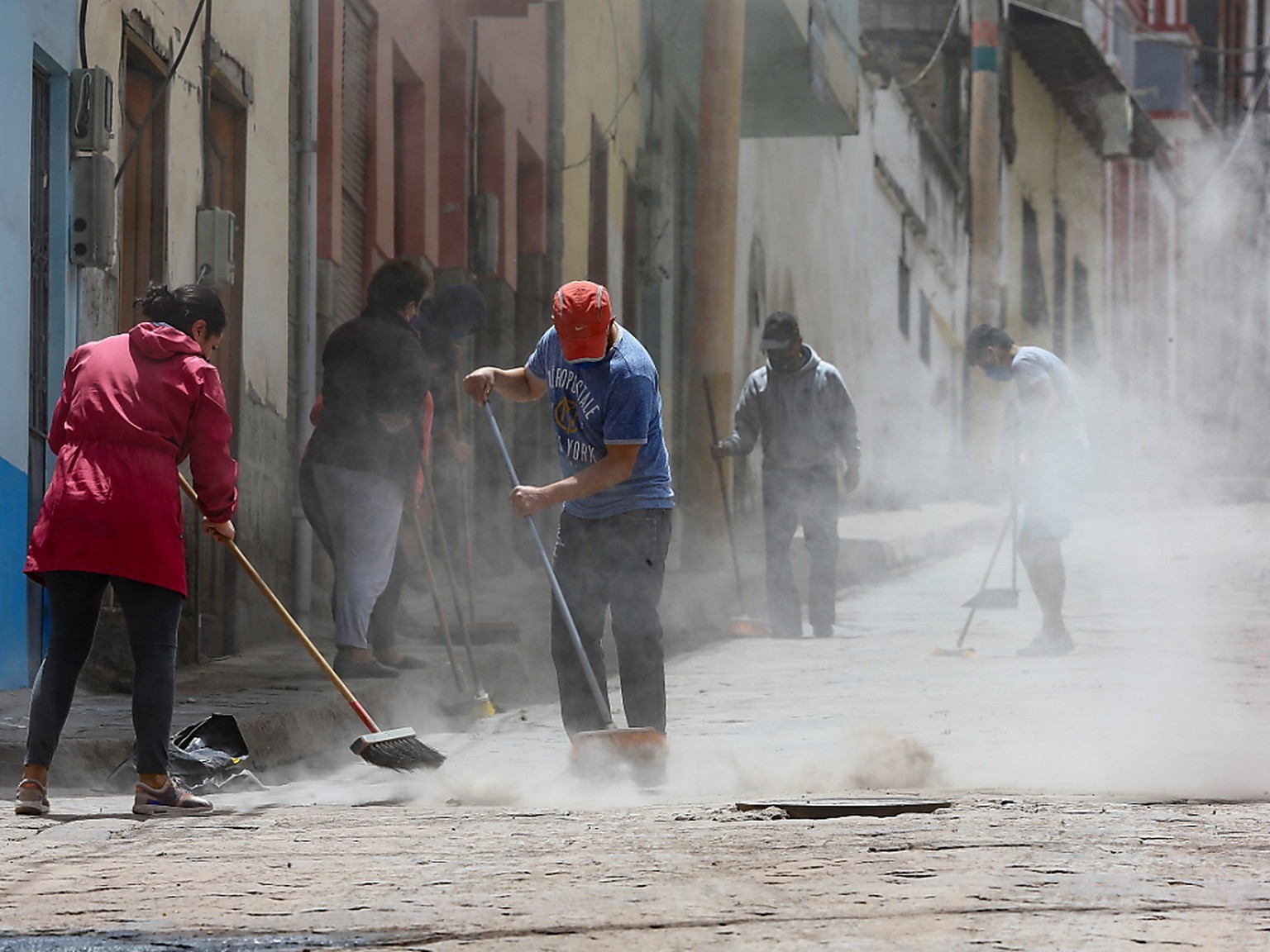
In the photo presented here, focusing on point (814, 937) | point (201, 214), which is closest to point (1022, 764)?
point (814, 937)

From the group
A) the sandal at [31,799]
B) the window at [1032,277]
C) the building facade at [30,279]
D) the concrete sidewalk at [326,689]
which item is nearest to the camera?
the sandal at [31,799]

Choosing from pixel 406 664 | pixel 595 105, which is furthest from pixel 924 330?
pixel 406 664

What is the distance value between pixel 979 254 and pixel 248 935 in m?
22.6

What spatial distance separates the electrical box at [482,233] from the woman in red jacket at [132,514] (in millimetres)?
8448

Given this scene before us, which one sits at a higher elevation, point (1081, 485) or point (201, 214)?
point (201, 214)

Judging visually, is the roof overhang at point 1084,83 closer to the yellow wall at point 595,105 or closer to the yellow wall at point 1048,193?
the yellow wall at point 1048,193

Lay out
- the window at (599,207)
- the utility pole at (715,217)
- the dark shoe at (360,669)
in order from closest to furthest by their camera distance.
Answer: the dark shoe at (360,669) → the utility pole at (715,217) → the window at (599,207)

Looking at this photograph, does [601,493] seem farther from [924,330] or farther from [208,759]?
[924,330]

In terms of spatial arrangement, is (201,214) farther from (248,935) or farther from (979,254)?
(979,254)

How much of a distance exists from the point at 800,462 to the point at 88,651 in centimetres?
645

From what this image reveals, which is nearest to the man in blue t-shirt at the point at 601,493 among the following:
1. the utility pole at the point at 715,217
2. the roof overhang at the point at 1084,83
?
the utility pole at the point at 715,217

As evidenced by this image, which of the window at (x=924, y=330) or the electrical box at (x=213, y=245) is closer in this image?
the electrical box at (x=213, y=245)

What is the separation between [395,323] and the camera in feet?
26.2

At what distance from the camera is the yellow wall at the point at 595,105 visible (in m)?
15.6
